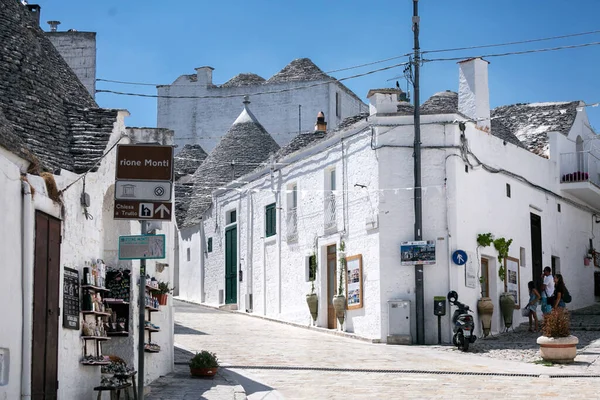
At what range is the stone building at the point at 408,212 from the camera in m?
23.9

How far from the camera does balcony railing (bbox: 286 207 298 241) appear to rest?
94.7 feet

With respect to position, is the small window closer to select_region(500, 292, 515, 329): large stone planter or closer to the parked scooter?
select_region(500, 292, 515, 329): large stone planter

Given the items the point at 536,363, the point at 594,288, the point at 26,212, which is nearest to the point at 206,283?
the point at 594,288

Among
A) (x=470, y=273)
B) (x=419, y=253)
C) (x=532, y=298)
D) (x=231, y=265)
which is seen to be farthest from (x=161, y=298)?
(x=231, y=265)

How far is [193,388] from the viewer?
46.2 feet

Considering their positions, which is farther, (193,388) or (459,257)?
(459,257)

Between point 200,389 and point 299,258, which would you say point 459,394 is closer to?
point 200,389

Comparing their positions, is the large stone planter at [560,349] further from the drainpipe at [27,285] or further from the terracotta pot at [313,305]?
the drainpipe at [27,285]

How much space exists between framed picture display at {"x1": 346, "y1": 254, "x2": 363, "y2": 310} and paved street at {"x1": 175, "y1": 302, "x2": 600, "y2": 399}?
115 centimetres

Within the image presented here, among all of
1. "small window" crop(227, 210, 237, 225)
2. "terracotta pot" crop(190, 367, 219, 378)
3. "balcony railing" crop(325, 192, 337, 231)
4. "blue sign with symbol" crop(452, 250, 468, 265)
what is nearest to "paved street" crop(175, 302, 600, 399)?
"terracotta pot" crop(190, 367, 219, 378)

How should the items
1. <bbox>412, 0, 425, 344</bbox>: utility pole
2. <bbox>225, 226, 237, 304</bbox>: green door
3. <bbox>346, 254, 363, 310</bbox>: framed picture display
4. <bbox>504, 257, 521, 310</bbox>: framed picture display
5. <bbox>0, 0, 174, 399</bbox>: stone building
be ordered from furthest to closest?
1. <bbox>225, 226, 237, 304</bbox>: green door
2. <bbox>504, 257, 521, 310</bbox>: framed picture display
3. <bbox>346, 254, 363, 310</bbox>: framed picture display
4. <bbox>412, 0, 425, 344</bbox>: utility pole
5. <bbox>0, 0, 174, 399</bbox>: stone building

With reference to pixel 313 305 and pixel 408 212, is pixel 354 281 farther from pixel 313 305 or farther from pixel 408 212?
pixel 408 212

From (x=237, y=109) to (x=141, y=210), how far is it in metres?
40.5

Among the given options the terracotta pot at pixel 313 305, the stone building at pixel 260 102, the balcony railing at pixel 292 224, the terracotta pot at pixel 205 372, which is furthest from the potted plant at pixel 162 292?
the stone building at pixel 260 102
